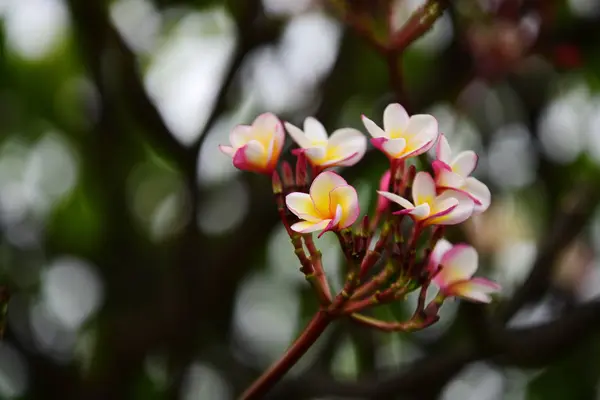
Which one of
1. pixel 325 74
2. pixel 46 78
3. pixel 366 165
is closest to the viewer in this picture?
pixel 366 165

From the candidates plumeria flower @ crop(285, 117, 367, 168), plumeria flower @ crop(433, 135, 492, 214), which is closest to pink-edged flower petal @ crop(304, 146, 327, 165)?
plumeria flower @ crop(285, 117, 367, 168)

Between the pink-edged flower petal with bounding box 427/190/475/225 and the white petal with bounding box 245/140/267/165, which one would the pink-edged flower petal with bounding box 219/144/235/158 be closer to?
the white petal with bounding box 245/140/267/165

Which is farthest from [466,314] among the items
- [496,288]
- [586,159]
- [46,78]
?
[46,78]

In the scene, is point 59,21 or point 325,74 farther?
point 59,21

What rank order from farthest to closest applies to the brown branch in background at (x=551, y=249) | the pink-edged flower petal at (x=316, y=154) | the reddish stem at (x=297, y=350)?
the brown branch in background at (x=551, y=249)
the pink-edged flower petal at (x=316, y=154)
the reddish stem at (x=297, y=350)

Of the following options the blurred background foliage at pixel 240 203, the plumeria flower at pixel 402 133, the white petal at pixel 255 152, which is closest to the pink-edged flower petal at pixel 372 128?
the plumeria flower at pixel 402 133

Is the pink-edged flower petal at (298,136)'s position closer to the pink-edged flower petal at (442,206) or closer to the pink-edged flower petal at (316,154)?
the pink-edged flower petal at (316,154)

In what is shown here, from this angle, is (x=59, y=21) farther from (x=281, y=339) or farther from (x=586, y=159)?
(x=586, y=159)
